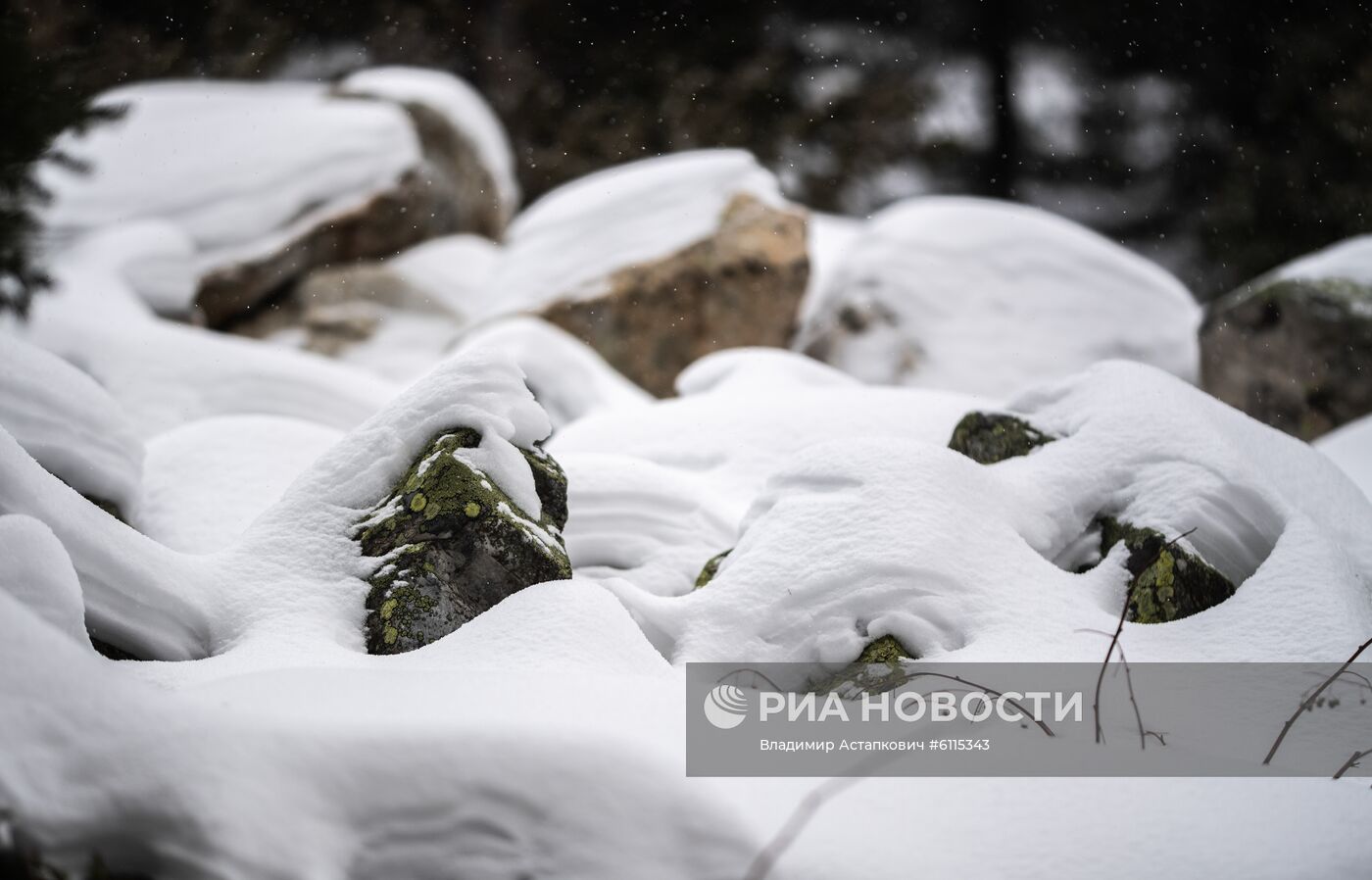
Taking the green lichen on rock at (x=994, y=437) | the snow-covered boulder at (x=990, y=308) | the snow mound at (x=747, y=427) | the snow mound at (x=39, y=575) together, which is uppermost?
the snow-covered boulder at (x=990, y=308)

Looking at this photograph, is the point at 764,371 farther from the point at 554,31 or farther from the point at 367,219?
the point at 554,31

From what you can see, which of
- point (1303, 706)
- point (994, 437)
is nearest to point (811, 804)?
point (1303, 706)

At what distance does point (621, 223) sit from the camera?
6684 millimetres

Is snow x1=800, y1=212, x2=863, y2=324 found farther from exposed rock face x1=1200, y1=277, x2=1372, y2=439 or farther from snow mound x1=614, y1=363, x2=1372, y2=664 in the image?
snow mound x1=614, y1=363, x2=1372, y2=664

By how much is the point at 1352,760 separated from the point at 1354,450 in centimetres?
295

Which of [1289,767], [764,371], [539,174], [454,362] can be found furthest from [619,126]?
[1289,767]

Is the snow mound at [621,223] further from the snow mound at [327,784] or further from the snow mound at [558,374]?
the snow mound at [327,784]

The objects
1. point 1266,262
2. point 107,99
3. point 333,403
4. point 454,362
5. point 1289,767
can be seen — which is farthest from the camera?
point 1266,262

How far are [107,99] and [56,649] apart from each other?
822 centimetres

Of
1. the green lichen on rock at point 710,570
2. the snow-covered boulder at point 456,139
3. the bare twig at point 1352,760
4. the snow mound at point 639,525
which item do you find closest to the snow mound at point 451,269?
the snow-covered boulder at point 456,139

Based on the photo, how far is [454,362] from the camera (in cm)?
259

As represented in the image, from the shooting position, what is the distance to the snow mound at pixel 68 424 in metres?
2.56

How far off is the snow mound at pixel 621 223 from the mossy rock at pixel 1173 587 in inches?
171

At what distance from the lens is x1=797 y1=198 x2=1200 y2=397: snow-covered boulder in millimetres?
6191
